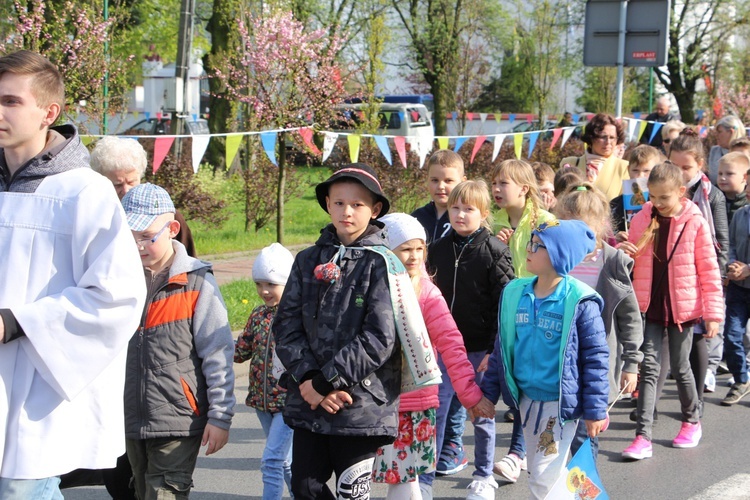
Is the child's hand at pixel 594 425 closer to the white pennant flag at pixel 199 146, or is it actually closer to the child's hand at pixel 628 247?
the child's hand at pixel 628 247

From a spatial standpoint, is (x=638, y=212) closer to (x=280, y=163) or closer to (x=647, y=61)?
(x=647, y=61)

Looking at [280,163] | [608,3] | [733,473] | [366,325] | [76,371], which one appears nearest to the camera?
[76,371]

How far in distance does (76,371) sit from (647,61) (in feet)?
36.5

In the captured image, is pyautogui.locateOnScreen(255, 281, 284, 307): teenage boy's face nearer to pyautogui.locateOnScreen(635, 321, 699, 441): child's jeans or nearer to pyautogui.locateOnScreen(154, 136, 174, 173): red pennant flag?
pyautogui.locateOnScreen(635, 321, 699, 441): child's jeans

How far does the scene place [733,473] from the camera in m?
5.90

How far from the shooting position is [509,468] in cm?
570

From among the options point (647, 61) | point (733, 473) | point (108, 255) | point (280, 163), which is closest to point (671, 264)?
point (733, 473)

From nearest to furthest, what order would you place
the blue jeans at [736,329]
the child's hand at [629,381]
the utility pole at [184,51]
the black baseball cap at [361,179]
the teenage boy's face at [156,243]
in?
the black baseball cap at [361,179], the teenage boy's face at [156,243], the child's hand at [629,381], the blue jeans at [736,329], the utility pole at [184,51]

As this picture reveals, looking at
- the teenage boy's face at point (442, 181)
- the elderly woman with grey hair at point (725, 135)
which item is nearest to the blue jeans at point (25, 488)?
the teenage boy's face at point (442, 181)

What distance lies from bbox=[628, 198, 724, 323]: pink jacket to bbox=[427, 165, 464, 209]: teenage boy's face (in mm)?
1352

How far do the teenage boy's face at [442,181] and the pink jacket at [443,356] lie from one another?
1.63m

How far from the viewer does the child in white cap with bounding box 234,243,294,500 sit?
4.75 m

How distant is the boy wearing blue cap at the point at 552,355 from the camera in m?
4.42

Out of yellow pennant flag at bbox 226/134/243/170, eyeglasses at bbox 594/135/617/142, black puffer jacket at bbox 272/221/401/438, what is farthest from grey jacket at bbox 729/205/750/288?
yellow pennant flag at bbox 226/134/243/170
